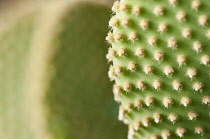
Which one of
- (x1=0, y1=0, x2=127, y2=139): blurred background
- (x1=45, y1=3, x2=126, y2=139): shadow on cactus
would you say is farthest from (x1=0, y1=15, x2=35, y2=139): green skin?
(x1=45, y1=3, x2=126, y2=139): shadow on cactus

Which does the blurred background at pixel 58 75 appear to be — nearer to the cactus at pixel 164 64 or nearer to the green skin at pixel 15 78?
the green skin at pixel 15 78

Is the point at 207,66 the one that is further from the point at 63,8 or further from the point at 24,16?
the point at 24,16

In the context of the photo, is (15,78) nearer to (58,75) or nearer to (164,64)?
(58,75)

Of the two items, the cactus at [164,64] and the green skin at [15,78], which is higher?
the green skin at [15,78]

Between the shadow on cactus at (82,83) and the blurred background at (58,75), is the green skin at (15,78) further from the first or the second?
the shadow on cactus at (82,83)

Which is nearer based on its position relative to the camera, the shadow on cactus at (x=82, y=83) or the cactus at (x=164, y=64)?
the cactus at (x=164, y=64)

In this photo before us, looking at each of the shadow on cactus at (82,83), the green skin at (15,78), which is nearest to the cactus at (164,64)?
the shadow on cactus at (82,83)
